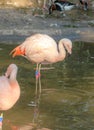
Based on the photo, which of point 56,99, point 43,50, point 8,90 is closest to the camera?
point 8,90

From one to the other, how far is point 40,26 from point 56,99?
994 centimetres

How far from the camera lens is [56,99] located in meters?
8.55

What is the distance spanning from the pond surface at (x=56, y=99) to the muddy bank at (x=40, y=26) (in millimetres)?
4461

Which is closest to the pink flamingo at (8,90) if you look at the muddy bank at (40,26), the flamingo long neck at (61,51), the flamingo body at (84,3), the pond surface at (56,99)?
the pond surface at (56,99)

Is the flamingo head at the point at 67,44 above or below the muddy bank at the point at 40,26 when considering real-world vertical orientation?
above

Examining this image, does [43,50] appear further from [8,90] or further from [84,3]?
[84,3]

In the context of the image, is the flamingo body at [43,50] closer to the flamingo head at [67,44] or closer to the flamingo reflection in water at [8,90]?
the flamingo head at [67,44]

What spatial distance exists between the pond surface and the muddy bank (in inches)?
176

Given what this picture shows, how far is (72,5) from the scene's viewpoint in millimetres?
24172

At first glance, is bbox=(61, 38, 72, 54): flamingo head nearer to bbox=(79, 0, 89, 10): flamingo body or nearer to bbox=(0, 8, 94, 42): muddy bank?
bbox=(0, 8, 94, 42): muddy bank

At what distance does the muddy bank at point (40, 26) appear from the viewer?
1680cm

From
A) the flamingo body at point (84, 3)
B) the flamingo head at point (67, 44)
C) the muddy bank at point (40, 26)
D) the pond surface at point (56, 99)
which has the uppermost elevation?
the flamingo head at point (67, 44)

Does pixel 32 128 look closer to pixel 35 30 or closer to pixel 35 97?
pixel 35 97

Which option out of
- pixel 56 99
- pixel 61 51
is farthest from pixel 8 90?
pixel 61 51
